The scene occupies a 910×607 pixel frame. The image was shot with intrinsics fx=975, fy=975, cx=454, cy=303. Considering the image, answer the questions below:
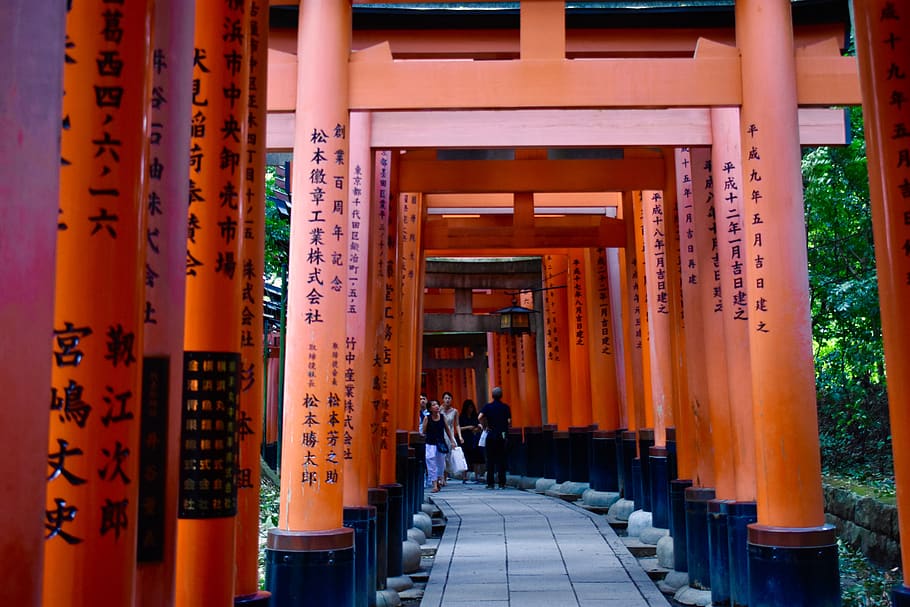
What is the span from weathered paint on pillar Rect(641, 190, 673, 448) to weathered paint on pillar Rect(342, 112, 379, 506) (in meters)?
3.93

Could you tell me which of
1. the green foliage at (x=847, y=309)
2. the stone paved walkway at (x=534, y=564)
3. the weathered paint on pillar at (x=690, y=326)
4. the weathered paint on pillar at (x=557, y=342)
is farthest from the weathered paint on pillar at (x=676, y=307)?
the weathered paint on pillar at (x=557, y=342)

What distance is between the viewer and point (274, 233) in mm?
12969

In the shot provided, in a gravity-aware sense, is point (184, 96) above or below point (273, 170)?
below

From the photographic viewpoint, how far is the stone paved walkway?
7926mm

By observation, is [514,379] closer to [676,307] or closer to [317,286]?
[676,307]

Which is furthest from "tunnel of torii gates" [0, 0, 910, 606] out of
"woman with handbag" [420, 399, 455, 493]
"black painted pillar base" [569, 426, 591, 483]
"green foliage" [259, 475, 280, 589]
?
"woman with handbag" [420, 399, 455, 493]

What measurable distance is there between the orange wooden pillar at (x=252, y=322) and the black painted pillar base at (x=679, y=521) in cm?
520

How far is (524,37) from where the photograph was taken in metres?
6.49

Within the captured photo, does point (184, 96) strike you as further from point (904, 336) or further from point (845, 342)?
point (845, 342)

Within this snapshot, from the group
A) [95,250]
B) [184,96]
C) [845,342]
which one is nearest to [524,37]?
[184,96]

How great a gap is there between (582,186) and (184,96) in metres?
7.17

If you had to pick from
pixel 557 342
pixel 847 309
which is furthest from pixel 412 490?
pixel 557 342

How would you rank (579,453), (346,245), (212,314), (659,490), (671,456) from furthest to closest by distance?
(579,453)
(659,490)
(671,456)
(346,245)
(212,314)

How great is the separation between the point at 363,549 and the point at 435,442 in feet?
33.6
